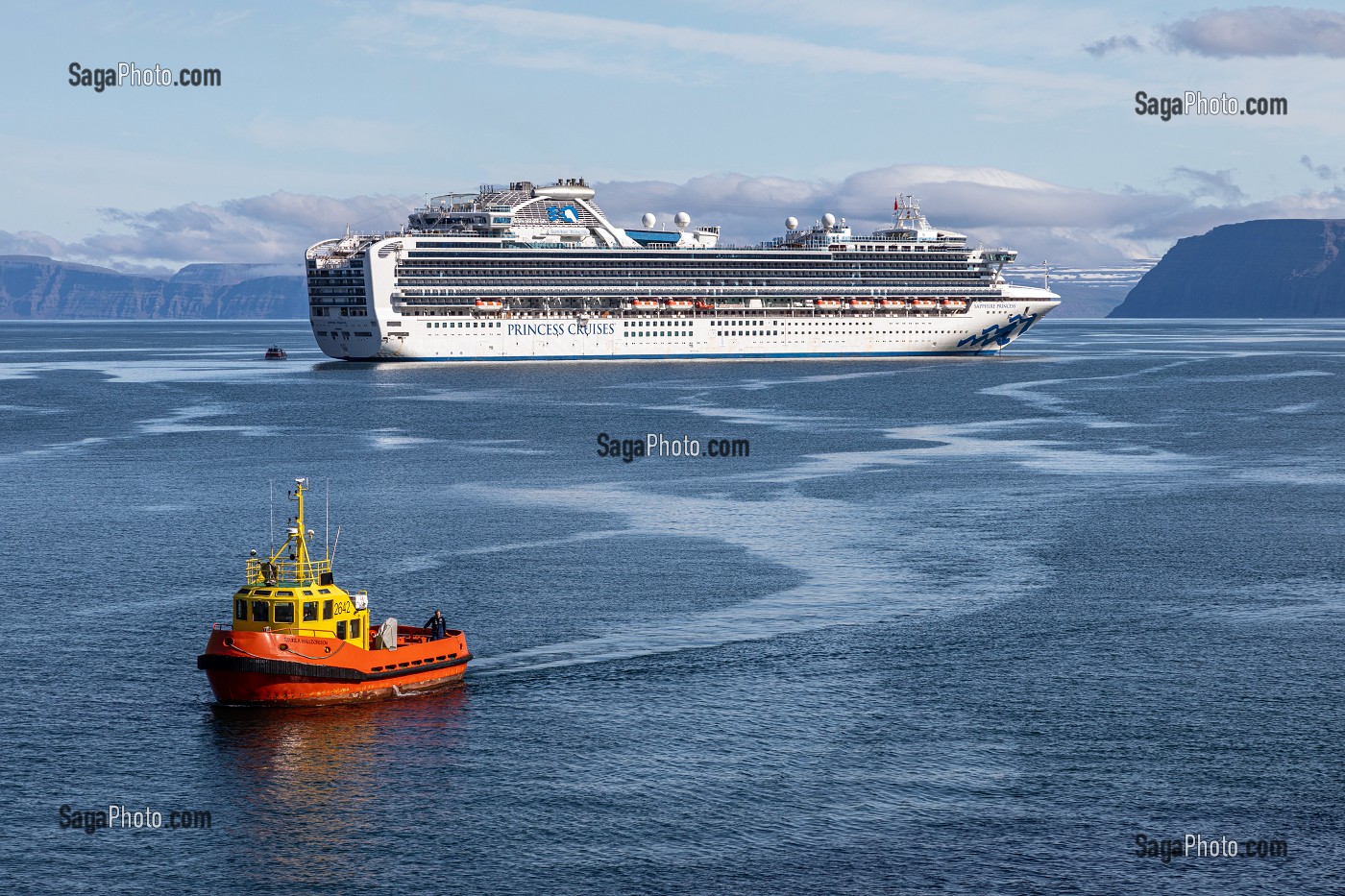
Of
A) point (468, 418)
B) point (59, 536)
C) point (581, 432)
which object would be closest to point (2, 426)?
point (468, 418)

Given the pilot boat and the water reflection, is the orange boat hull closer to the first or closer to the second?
the pilot boat

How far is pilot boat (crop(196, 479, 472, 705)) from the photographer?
153 feet

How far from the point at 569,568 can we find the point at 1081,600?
21519 mm

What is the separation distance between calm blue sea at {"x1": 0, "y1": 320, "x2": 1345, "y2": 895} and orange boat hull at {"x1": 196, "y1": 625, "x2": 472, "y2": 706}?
0.73 meters

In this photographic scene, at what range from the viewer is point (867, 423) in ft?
442

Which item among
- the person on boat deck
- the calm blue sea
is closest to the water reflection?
the calm blue sea

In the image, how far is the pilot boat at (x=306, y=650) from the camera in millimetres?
46531

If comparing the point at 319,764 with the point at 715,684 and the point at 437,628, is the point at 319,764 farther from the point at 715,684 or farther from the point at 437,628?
the point at 715,684

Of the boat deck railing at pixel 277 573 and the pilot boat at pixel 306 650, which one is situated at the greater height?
the boat deck railing at pixel 277 573

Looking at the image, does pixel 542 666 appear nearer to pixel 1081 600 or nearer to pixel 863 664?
pixel 863 664

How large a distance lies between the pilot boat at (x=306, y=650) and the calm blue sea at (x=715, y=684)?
→ 0.85 m

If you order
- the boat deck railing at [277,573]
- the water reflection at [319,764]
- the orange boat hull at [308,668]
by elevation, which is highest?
the boat deck railing at [277,573]

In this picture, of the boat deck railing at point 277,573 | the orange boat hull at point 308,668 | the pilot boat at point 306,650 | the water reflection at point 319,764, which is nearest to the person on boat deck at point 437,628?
the pilot boat at point 306,650

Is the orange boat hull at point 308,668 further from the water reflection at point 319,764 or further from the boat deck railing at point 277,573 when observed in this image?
the boat deck railing at point 277,573
